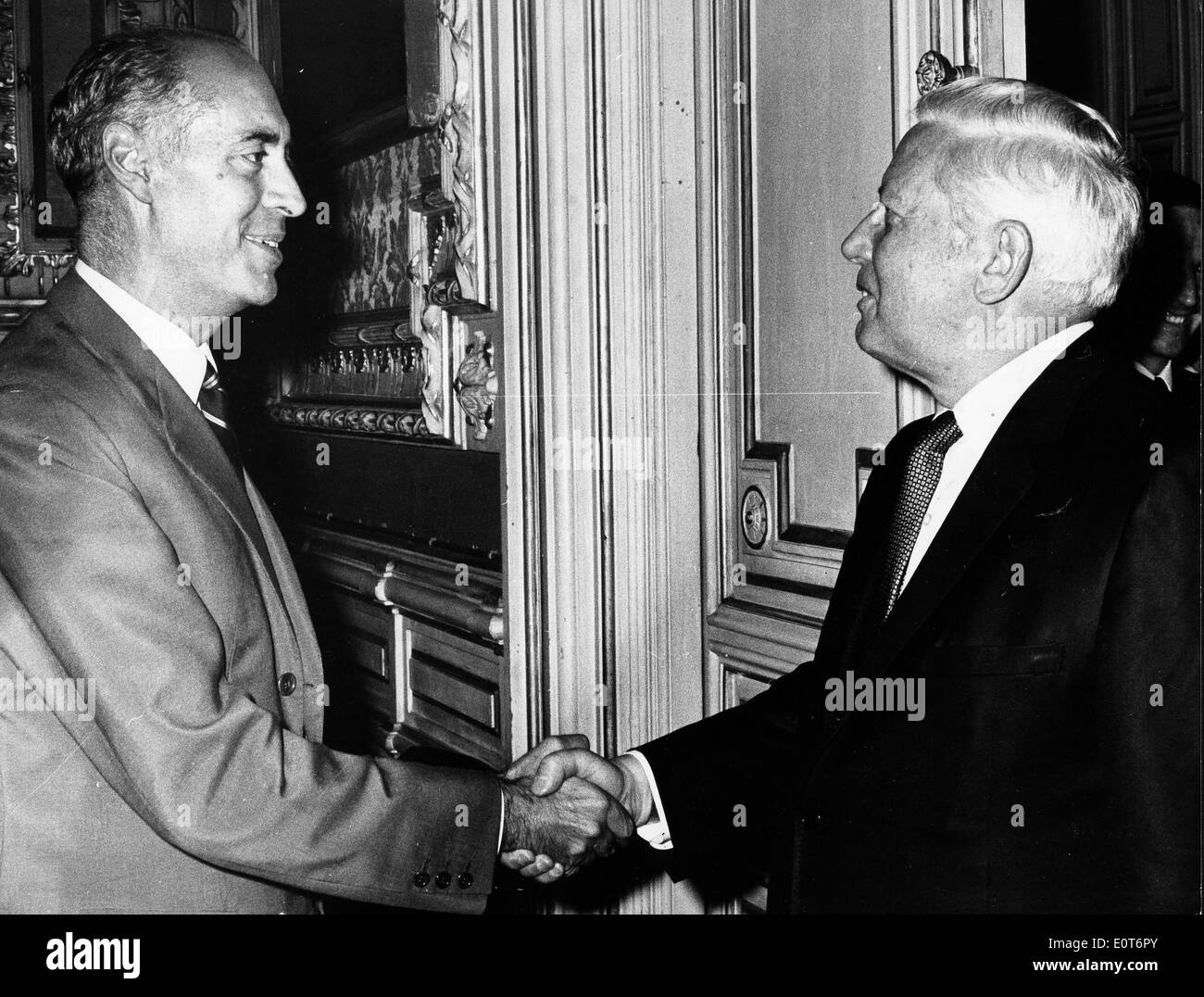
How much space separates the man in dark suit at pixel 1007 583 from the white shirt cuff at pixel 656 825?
20 cm

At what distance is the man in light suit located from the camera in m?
1.07

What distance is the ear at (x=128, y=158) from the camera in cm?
118

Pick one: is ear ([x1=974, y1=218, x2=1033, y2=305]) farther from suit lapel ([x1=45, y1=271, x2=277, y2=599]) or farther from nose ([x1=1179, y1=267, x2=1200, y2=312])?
suit lapel ([x1=45, y1=271, x2=277, y2=599])

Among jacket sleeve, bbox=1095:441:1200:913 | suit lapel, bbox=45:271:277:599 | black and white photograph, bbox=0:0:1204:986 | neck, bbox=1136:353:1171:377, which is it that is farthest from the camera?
neck, bbox=1136:353:1171:377

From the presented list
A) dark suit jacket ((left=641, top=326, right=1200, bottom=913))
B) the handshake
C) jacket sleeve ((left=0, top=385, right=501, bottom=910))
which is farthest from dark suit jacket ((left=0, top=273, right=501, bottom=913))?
dark suit jacket ((left=641, top=326, right=1200, bottom=913))

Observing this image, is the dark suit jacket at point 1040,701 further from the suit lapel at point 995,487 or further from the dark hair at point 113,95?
the dark hair at point 113,95

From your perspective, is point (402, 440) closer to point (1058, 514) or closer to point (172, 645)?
point (172, 645)

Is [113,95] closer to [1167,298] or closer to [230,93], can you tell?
[230,93]

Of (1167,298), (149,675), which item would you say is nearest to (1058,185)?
(1167,298)

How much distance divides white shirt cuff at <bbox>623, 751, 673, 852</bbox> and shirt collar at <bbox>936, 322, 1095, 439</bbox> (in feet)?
1.81

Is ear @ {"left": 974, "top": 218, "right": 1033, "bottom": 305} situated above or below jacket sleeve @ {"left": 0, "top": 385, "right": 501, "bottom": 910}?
above
